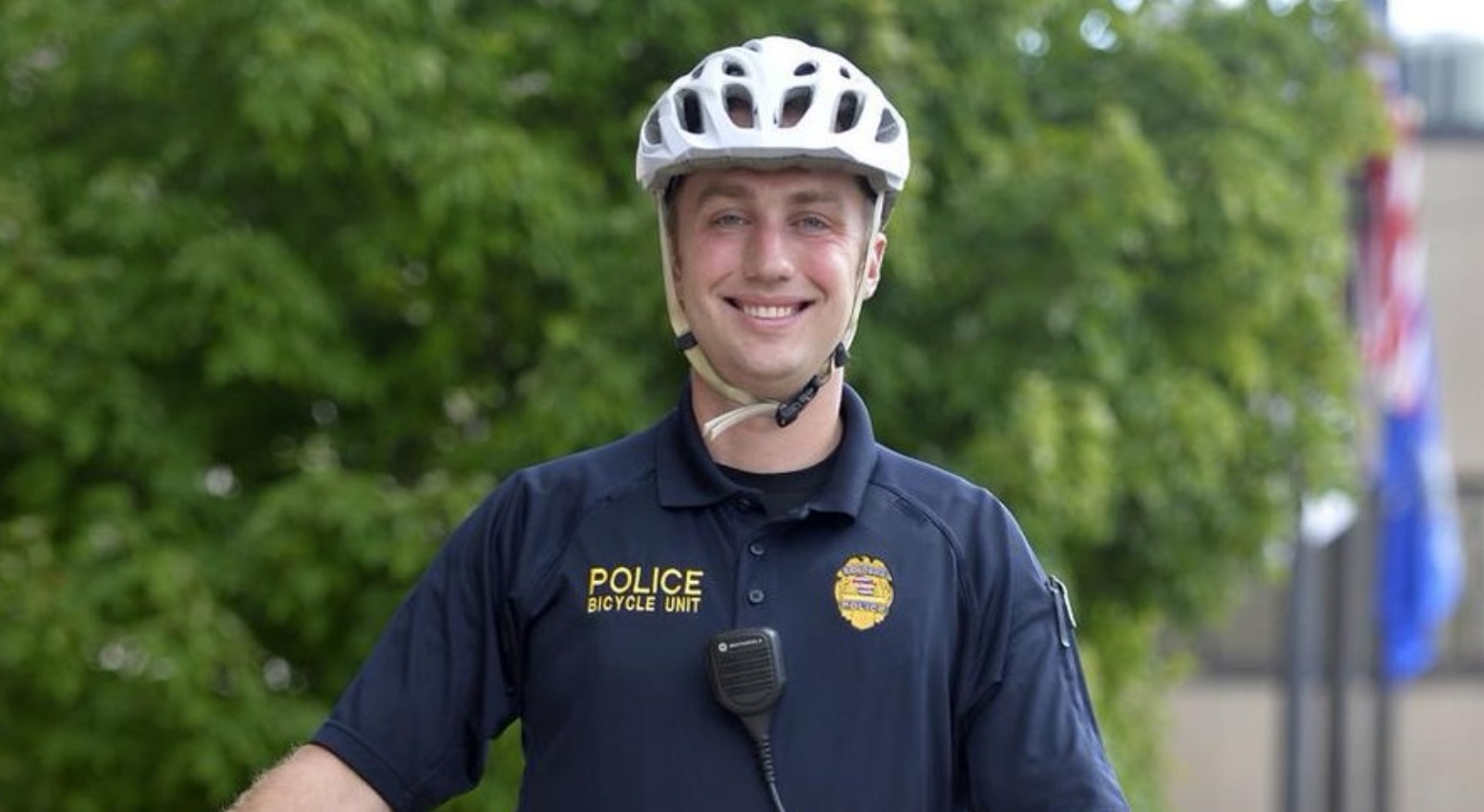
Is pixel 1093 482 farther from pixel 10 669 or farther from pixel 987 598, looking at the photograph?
pixel 987 598

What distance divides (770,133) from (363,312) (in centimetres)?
735

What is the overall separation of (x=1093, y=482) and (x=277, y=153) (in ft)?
10.3

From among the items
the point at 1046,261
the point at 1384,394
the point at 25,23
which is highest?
the point at 25,23

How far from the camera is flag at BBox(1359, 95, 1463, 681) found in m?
19.4

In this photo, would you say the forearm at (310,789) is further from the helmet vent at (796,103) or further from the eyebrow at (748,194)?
the helmet vent at (796,103)

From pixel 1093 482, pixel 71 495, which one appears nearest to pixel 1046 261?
pixel 1093 482

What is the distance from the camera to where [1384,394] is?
2033cm

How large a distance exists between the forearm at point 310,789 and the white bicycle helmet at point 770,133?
22.2 inches

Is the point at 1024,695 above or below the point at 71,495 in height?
above

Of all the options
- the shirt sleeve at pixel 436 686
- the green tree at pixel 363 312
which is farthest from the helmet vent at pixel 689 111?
the green tree at pixel 363 312

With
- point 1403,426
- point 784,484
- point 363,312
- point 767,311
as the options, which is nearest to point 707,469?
point 784,484

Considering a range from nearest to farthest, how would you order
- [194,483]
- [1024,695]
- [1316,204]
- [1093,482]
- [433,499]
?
[1024,695] < [433,499] < [194,483] < [1093,482] < [1316,204]

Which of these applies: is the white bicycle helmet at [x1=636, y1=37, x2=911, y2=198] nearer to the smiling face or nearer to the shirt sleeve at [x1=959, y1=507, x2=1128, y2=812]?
the smiling face

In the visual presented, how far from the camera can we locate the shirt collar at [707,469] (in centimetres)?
356
